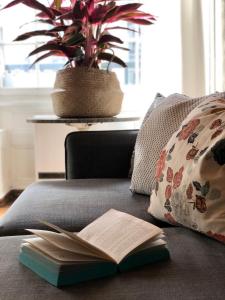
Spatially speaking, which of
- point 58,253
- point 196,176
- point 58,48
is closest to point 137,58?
point 58,48

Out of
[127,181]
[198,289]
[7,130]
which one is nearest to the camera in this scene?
[198,289]

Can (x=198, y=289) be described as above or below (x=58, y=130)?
below

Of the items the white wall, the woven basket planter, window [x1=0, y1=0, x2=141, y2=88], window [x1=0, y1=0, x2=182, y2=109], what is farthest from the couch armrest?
window [x1=0, y1=0, x2=141, y2=88]

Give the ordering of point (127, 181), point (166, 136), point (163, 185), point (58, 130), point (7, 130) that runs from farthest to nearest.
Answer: point (7, 130)
point (58, 130)
point (127, 181)
point (166, 136)
point (163, 185)

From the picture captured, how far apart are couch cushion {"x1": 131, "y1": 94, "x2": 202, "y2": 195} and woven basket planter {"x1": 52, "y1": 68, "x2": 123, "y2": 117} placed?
58 centimetres

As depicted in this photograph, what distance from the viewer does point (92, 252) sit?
0.83m

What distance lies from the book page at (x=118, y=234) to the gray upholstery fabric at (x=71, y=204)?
22cm

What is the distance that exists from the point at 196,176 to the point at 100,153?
775mm

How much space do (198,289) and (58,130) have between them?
2.03 m

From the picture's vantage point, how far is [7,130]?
297 centimetres

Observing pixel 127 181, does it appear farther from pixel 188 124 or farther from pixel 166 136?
pixel 188 124

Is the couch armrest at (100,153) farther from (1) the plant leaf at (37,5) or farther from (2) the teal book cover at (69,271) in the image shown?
(2) the teal book cover at (69,271)

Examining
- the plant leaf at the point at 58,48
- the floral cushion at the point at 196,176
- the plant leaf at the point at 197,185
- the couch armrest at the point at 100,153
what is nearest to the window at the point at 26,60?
the plant leaf at the point at 58,48

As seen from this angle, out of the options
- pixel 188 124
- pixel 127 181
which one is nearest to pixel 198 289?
pixel 188 124
